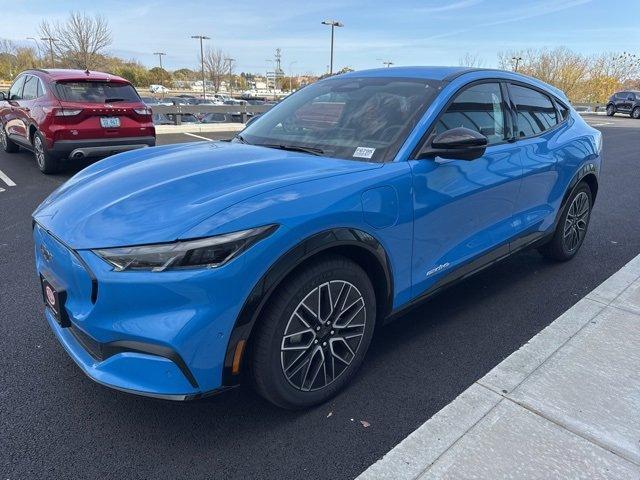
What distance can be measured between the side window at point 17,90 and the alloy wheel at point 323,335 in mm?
8664

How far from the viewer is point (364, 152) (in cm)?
263

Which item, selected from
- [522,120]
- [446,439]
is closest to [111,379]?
[446,439]

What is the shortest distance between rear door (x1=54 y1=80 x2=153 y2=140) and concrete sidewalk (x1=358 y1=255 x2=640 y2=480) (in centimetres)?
701

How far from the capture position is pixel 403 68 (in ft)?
11.0

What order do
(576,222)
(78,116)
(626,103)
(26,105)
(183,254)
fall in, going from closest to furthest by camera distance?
(183,254)
(576,222)
(78,116)
(26,105)
(626,103)

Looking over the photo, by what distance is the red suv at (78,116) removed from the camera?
725 centimetres

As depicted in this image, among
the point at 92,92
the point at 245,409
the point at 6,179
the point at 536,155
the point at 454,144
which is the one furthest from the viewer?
the point at 92,92

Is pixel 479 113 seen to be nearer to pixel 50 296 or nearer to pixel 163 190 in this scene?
pixel 163 190

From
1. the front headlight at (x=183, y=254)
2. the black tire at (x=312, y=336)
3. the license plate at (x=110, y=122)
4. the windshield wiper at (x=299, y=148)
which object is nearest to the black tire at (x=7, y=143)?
the license plate at (x=110, y=122)

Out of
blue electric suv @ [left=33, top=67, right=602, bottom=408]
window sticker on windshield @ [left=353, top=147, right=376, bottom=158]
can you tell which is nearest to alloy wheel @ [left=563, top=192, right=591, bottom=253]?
blue electric suv @ [left=33, top=67, right=602, bottom=408]

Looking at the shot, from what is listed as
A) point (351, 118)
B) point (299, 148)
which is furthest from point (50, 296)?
point (351, 118)

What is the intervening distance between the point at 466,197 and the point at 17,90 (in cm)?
898

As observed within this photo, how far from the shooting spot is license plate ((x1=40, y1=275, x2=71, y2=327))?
210 centimetres

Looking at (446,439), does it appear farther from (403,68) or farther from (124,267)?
(403,68)
